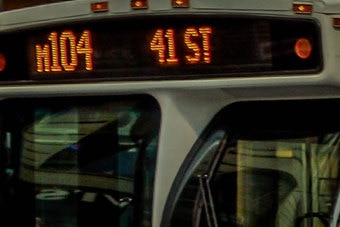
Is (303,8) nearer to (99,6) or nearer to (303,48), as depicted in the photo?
(303,48)

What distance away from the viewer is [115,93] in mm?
3744

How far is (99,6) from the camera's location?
3.67 m

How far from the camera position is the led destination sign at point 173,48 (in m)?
3.31

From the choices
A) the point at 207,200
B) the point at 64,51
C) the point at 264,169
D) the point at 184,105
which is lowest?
the point at 207,200

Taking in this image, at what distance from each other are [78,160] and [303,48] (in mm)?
1221

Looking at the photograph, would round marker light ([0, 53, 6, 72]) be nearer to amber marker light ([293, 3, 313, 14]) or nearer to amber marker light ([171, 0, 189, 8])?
amber marker light ([171, 0, 189, 8])

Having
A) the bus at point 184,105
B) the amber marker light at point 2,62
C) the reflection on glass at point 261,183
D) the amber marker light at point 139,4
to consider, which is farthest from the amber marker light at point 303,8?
the amber marker light at point 2,62

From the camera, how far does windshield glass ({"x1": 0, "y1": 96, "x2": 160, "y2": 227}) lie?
3795mm

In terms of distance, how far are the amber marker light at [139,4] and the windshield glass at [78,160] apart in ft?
1.24

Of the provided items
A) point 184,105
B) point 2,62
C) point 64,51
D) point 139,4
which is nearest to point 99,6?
point 139,4

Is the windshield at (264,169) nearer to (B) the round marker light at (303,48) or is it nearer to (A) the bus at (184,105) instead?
(A) the bus at (184,105)

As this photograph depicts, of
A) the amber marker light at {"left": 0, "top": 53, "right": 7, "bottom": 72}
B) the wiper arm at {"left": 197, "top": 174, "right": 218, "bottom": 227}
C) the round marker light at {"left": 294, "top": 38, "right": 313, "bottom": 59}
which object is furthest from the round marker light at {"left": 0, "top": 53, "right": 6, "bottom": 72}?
the round marker light at {"left": 294, "top": 38, "right": 313, "bottom": 59}

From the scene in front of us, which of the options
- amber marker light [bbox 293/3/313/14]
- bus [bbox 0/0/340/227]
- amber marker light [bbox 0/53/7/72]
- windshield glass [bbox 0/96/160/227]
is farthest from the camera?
amber marker light [bbox 0/53/7/72]

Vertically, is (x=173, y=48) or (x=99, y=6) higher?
(x=99, y=6)
